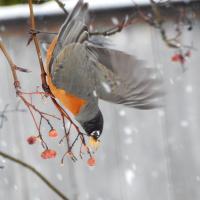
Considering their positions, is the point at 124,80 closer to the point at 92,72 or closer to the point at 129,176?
the point at 92,72

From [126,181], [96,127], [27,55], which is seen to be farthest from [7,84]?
[96,127]

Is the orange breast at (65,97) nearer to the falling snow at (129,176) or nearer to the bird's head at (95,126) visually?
the bird's head at (95,126)

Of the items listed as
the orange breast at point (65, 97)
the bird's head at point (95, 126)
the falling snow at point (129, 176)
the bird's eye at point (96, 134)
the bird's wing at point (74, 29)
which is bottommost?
the falling snow at point (129, 176)

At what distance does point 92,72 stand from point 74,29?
0.05 metres

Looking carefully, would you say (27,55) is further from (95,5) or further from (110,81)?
(110,81)

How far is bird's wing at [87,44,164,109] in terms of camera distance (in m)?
0.41

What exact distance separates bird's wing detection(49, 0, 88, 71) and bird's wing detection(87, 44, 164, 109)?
26 millimetres

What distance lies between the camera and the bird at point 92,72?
0.42 meters

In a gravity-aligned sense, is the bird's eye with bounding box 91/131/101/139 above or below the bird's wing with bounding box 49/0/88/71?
below

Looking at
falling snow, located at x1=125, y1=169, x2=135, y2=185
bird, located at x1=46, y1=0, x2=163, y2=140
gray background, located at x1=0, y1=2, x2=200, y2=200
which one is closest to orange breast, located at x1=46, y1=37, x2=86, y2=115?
bird, located at x1=46, y1=0, x2=163, y2=140

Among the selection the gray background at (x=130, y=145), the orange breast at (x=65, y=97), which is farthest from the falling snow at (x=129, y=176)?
the orange breast at (x=65, y=97)

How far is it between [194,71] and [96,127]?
1.18 m

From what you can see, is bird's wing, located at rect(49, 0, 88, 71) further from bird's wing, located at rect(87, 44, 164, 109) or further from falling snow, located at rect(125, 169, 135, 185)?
falling snow, located at rect(125, 169, 135, 185)

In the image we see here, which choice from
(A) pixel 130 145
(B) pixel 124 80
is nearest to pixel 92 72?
(B) pixel 124 80
